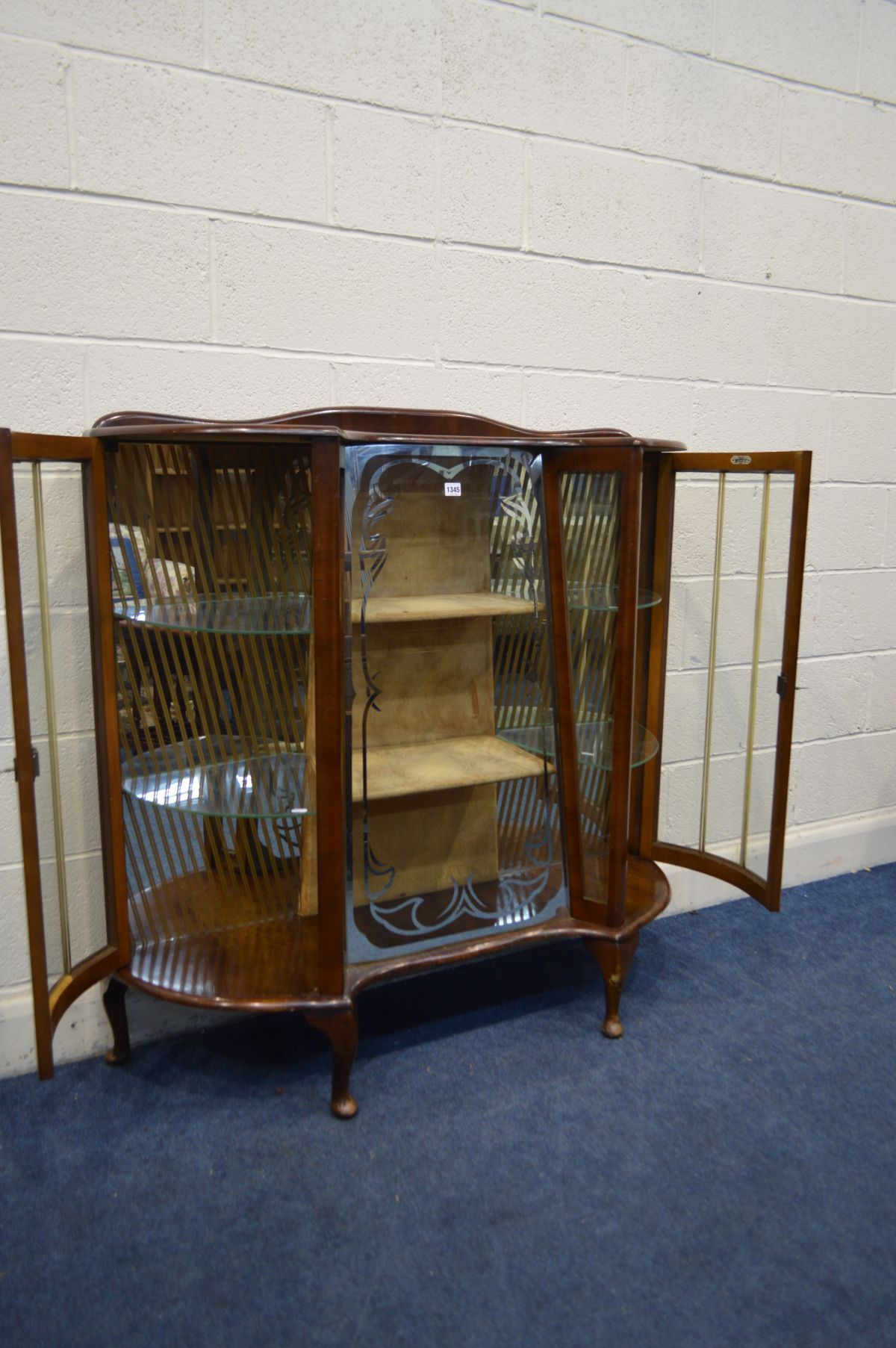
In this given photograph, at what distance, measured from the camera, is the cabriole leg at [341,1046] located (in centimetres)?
165

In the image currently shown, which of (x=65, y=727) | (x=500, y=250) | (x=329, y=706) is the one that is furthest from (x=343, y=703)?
(x=500, y=250)

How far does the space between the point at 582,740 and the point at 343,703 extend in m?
0.58

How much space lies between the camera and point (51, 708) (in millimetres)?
1634

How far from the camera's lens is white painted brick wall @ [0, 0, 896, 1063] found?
5.47ft

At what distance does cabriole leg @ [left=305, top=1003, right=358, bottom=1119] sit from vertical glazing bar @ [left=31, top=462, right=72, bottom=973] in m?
0.45

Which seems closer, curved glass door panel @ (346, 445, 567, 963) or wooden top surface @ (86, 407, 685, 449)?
wooden top surface @ (86, 407, 685, 449)

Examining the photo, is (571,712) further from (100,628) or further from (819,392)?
(819,392)

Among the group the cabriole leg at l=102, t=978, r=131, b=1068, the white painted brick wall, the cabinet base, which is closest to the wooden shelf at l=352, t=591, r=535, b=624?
the white painted brick wall

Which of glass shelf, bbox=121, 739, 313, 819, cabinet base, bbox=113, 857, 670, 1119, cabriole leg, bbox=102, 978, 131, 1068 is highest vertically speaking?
glass shelf, bbox=121, 739, 313, 819

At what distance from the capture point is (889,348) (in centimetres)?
251

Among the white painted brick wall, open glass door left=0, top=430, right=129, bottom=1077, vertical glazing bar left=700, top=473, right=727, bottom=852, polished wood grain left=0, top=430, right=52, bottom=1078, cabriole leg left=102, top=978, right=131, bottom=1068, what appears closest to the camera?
polished wood grain left=0, top=430, right=52, bottom=1078

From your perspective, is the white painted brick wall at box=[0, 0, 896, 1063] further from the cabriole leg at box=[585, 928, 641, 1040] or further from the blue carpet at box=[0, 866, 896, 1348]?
the cabriole leg at box=[585, 928, 641, 1040]

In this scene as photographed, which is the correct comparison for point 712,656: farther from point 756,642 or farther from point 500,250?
point 500,250

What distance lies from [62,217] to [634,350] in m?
1.23
